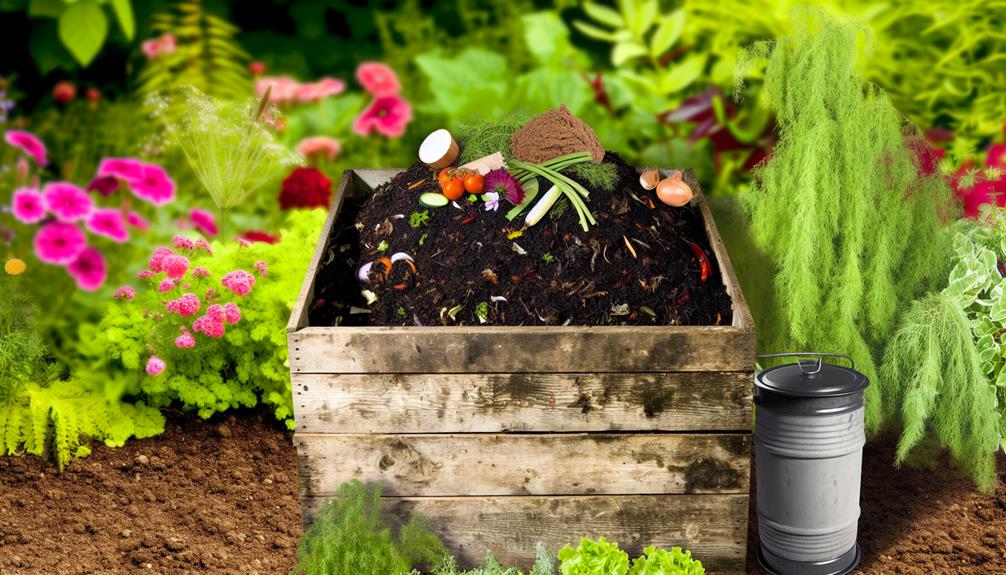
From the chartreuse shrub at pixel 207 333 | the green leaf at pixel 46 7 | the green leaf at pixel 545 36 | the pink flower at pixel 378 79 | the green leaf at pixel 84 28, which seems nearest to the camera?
the chartreuse shrub at pixel 207 333

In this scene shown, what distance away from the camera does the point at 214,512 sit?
3266 millimetres

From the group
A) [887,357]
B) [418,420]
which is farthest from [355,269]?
[887,357]

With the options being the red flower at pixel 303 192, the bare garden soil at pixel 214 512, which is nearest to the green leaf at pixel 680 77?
the red flower at pixel 303 192

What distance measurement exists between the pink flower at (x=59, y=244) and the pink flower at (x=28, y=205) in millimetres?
78

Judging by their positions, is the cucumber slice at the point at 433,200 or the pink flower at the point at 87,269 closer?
the cucumber slice at the point at 433,200

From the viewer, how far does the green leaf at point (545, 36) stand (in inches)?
199

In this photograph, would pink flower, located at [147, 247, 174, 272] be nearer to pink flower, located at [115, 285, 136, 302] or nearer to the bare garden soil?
pink flower, located at [115, 285, 136, 302]

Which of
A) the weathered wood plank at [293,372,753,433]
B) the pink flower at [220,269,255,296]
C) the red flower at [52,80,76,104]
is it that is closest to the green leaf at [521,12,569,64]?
the pink flower at [220,269,255,296]

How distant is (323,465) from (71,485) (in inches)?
41.0

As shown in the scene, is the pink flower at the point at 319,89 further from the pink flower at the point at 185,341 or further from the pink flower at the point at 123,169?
the pink flower at the point at 185,341

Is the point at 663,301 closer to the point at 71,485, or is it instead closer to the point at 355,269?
the point at 355,269

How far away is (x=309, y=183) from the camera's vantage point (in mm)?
4410

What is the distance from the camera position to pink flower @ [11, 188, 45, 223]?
3863 mm

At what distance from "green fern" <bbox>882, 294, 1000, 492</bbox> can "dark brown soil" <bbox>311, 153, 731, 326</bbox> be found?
0.63 meters
